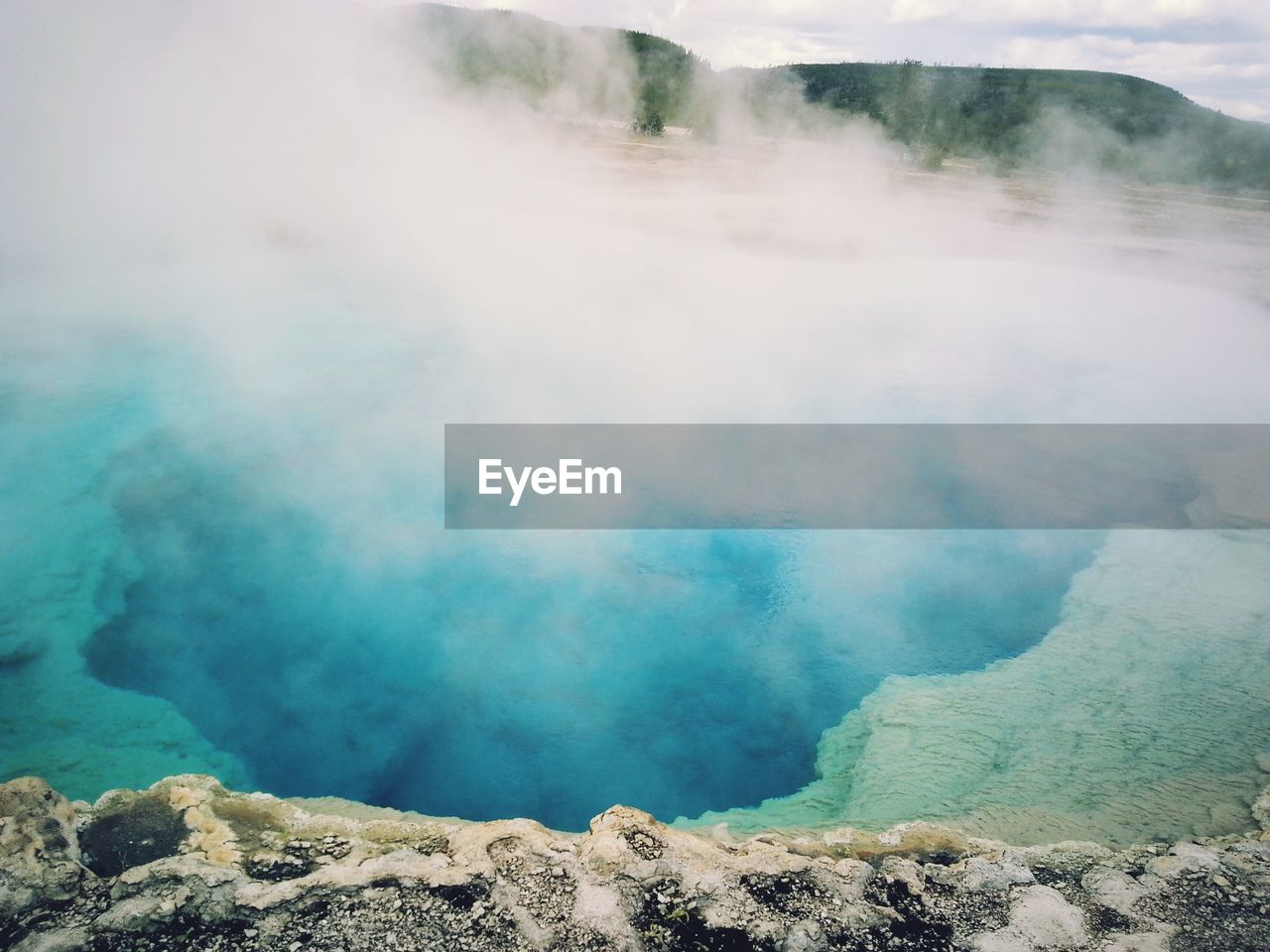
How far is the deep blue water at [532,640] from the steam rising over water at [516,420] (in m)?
0.02

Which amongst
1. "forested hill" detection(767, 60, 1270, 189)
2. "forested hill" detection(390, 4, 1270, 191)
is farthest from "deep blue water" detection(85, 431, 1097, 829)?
"forested hill" detection(767, 60, 1270, 189)

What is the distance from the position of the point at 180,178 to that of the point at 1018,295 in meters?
10.5

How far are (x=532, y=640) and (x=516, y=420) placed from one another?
7.96 ft

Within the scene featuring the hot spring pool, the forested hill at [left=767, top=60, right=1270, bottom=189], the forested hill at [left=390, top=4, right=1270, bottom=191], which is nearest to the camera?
the hot spring pool

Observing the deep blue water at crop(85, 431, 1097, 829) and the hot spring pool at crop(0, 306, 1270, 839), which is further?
the deep blue water at crop(85, 431, 1097, 829)

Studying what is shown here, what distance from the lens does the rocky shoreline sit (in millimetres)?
2150

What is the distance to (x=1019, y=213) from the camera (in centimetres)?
1248

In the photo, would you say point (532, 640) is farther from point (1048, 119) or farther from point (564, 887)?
point (1048, 119)

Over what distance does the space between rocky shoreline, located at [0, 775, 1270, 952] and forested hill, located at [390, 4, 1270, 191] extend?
10.6 meters

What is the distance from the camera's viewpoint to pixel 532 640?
3.96 m

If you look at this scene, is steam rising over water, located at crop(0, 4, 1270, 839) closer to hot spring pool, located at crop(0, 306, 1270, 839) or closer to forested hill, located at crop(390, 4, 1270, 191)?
hot spring pool, located at crop(0, 306, 1270, 839)

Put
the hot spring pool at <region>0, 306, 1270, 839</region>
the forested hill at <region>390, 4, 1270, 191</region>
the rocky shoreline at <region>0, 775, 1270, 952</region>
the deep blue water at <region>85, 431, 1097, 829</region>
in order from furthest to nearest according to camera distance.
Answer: the forested hill at <region>390, 4, 1270, 191</region> < the deep blue water at <region>85, 431, 1097, 829</region> < the hot spring pool at <region>0, 306, 1270, 839</region> < the rocky shoreline at <region>0, 775, 1270, 952</region>

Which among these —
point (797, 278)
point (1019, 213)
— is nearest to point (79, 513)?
point (797, 278)

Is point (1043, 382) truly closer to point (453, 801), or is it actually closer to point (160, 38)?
point (453, 801)
